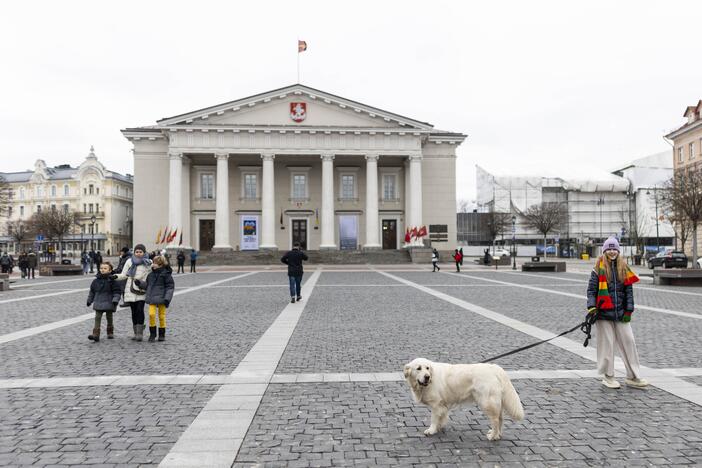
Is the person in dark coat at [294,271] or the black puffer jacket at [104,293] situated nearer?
the black puffer jacket at [104,293]

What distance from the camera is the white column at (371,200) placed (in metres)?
46.4

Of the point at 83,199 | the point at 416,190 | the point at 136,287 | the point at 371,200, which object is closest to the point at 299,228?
the point at 371,200

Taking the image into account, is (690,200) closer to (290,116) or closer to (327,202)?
(327,202)

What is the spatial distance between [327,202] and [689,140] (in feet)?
120

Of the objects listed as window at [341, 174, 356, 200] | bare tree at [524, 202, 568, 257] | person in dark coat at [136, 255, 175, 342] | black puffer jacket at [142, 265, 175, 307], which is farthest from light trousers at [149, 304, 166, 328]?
bare tree at [524, 202, 568, 257]

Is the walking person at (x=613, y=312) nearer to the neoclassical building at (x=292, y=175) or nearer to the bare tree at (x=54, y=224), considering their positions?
the neoclassical building at (x=292, y=175)

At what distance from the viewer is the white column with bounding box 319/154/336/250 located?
4581cm

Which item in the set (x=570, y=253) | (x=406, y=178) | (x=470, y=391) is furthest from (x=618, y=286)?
(x=570, y=253)

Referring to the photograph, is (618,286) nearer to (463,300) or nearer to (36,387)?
(36,387)

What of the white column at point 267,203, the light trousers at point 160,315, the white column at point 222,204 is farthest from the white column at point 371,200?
the light trousers at point 160,315

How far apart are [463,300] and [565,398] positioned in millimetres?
9849

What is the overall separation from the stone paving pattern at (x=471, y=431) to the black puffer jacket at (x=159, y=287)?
4.01m

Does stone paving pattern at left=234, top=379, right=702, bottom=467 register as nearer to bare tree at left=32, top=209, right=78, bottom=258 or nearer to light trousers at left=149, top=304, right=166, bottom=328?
light trousers at left=149, top=304, right=166, bottom=328

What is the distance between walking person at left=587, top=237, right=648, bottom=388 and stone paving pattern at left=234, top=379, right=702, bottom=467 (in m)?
0.29
